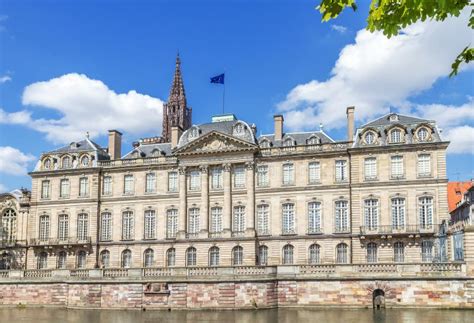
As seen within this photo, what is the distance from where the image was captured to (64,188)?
48.7 m

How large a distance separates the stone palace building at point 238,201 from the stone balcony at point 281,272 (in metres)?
6.54

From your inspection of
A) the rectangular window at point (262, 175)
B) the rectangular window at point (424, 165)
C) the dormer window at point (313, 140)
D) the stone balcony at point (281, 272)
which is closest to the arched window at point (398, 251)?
the rectangular window at point (424, 165)

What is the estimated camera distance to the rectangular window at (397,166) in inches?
1623

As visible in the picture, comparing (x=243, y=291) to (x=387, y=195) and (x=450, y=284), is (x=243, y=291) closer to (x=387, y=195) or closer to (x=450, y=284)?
(x=450, y=284)

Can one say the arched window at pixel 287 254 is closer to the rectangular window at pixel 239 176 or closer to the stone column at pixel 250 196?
A: the stone column at pixel 250 196

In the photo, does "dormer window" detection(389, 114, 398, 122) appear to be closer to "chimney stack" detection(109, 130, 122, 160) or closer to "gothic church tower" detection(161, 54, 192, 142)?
"chimney stack" detection(109, 130, 122, 160)

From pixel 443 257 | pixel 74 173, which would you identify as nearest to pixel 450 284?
pixel 443 257

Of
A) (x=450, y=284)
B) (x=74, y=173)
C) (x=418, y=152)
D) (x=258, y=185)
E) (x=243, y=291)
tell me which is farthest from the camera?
(x=74, y=173)

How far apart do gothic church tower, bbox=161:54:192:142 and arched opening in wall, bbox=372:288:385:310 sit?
52444mm

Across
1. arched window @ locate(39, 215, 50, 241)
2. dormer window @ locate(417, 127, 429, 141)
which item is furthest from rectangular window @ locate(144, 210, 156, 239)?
dormer window @ locate(417, 127, 429, 141)

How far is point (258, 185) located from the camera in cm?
4444

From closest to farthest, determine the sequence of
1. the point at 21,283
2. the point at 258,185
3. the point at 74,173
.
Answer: the point at 21,283 → the point at 258,185 → the point at 74,173

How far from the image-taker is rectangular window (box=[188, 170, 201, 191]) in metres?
45.5

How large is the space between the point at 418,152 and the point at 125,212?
23117mm
